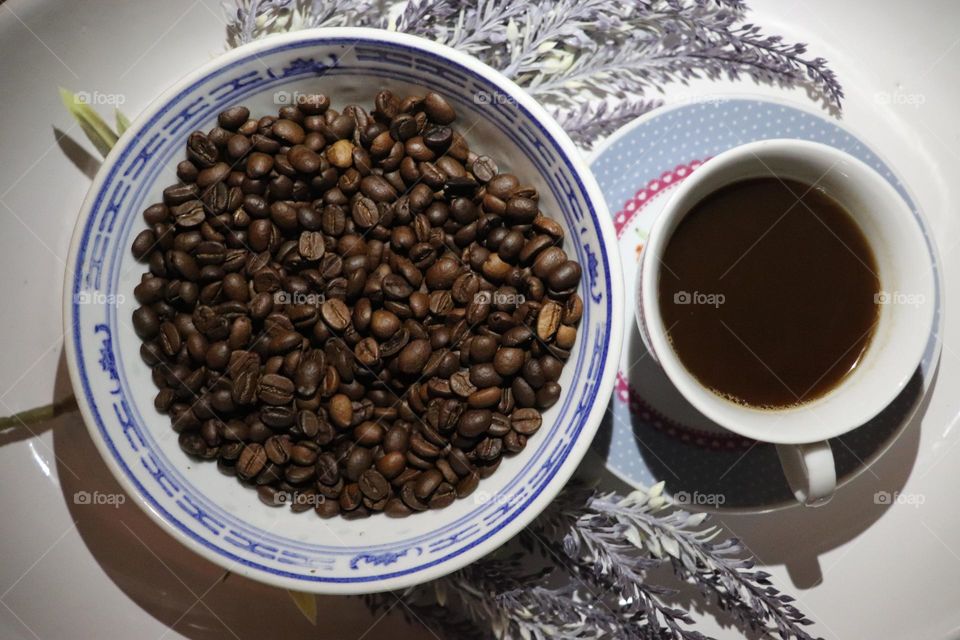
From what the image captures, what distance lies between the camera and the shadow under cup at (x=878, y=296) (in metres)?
0.97

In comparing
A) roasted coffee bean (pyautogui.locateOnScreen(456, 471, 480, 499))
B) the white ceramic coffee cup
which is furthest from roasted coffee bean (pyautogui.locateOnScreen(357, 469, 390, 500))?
the white ceramic coffee cup

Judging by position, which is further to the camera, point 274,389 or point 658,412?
point 658,412

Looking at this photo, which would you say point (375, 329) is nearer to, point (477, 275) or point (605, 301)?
point (477, 275)

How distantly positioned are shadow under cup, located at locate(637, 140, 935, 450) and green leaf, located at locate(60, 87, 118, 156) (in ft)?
3.05

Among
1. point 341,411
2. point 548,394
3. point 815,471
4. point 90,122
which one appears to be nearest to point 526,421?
point 548,394

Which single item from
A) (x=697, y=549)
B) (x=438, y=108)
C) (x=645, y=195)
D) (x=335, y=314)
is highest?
(x=438, y=108)

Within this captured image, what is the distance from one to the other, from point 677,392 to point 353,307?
1.74 feet

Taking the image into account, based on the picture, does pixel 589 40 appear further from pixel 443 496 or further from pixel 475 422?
pixel 443 496

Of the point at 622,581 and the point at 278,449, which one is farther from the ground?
the point at 278,449

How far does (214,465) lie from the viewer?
3.57 feet

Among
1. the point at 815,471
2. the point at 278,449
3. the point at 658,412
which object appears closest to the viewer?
the point at 815,471

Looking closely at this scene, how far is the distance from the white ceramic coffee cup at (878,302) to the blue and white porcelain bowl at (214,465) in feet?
0.26

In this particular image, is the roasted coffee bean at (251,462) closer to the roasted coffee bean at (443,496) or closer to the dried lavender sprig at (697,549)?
the roasted coffee bean at (443,496)

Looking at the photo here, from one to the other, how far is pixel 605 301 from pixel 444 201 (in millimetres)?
290
